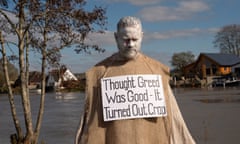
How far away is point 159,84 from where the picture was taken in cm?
291

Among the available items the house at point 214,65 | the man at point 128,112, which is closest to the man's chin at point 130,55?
the man at point 128,112

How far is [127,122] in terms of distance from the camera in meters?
2.82

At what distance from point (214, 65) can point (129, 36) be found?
69971 millimetres

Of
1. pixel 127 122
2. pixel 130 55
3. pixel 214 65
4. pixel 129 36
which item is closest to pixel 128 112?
pixel 127 122

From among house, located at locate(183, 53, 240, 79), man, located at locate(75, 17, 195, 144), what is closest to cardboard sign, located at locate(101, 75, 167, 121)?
man, located at locate(75, 17, 195, 144)

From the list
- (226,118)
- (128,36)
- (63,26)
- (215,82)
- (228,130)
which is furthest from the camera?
(215,82)

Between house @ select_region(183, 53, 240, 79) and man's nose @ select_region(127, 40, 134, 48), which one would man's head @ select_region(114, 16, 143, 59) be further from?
house @ select_region(183, 53, 240, 79)

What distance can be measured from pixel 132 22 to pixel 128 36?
10 cm

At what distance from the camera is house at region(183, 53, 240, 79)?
68.9 m

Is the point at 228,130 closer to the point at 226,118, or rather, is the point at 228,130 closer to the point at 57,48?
the point at 226,118

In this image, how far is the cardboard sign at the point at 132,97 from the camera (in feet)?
9.30

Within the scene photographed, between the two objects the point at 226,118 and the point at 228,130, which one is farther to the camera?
the point at 226,118

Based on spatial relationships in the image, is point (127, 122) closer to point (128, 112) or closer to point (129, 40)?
point (128, 112)

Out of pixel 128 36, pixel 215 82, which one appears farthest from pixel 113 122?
pixel 215 82
